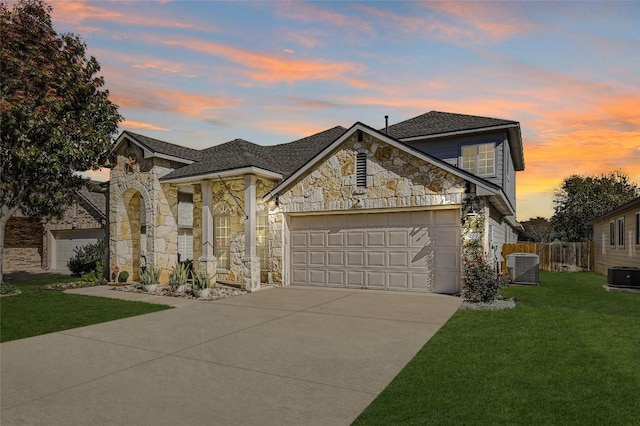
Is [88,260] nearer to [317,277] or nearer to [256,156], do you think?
[256,156]

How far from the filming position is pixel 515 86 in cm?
1436

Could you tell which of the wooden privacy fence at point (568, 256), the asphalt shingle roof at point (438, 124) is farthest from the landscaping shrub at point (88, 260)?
the wooden privacy fence at point (568, 256)

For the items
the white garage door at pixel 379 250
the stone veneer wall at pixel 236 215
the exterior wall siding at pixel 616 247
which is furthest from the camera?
the exterior wall siding at pixel 616 247

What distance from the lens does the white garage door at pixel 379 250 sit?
1224cm

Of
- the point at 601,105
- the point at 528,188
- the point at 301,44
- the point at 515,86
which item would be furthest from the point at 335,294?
the point at 528,188

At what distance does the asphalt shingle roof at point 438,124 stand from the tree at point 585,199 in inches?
857

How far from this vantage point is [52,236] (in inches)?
984

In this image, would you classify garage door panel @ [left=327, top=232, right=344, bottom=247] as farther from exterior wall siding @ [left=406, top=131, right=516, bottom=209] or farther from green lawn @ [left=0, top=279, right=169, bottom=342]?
exterior wall siding @ [left=406, top=131, right=516, bottom=209]

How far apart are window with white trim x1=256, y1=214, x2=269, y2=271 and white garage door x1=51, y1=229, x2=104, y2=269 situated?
12850 millimetres

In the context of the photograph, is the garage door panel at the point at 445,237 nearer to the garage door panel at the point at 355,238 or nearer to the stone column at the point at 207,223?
the garage door panel at the point at 355,238

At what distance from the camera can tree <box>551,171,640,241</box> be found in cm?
3612

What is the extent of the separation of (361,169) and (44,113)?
1130 centimetres

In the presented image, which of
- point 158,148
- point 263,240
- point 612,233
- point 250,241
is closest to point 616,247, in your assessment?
point 612,233

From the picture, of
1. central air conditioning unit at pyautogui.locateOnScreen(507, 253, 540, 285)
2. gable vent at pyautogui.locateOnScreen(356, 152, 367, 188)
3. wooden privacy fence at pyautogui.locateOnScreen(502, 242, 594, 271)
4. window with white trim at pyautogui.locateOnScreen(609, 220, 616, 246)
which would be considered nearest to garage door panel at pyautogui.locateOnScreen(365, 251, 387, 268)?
gable vent at pyautogui.locateOnScreen(356, 152, 367, 188)
